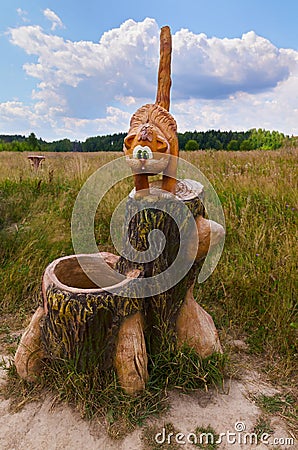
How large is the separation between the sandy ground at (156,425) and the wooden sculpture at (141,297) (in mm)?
237

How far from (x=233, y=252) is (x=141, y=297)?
5.71ft

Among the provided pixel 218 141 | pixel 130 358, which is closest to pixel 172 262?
pixel 130 358

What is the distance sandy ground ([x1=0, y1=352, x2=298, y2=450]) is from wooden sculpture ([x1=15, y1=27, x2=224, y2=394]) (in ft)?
0.78

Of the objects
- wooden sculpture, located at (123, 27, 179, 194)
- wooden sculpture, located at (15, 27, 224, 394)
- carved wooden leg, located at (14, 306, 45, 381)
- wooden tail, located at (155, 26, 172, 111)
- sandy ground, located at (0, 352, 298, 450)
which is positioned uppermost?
wooden tail, located at (155, 26, 172, 111)

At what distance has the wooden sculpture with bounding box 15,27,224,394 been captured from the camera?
205 cm

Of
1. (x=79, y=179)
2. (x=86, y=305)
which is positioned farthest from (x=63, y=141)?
(x=86, y=305)

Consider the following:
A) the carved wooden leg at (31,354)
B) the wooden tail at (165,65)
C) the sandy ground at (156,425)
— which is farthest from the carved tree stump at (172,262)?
the carved wooden leg at (31,354)

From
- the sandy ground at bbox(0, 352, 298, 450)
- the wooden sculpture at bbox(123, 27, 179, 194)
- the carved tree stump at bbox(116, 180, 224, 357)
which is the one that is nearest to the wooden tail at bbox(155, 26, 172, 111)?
the wooden sculpture at bbox(123, 27, 179, 194)

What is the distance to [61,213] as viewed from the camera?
4742mm

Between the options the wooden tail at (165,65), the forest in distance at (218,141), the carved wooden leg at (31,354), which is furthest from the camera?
the forest in distance at (218,141)

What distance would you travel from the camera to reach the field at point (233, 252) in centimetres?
292

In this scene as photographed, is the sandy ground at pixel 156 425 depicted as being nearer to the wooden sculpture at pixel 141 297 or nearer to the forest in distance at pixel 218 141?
the wooden sculpture at pixel 141 297

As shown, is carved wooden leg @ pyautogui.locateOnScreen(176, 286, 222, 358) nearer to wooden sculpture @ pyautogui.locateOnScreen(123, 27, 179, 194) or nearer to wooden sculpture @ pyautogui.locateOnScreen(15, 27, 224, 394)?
wooden sculpture @ pyautogui.locateOnScreen(15, 27, 224, 394)

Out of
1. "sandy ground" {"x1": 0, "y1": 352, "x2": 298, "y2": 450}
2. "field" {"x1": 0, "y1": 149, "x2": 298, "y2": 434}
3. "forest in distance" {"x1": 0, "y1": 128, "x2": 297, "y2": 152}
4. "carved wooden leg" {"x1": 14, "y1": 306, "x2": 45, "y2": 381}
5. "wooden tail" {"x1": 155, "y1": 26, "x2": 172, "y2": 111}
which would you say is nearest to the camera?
"sandy ground" {"x1": 0, "y1": 352, "x2": 298, "y2": 450}
